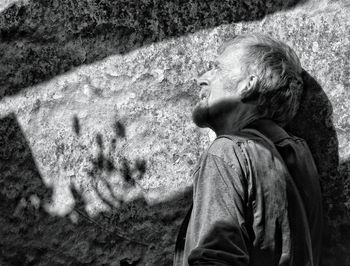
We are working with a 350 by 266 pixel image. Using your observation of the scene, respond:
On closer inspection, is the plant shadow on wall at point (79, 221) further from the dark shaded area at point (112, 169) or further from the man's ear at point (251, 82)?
the man's ear at point (251, 82)

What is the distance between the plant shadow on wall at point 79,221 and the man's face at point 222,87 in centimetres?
55

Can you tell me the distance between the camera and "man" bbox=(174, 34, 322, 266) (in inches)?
127

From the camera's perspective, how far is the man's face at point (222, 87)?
366 centimetres

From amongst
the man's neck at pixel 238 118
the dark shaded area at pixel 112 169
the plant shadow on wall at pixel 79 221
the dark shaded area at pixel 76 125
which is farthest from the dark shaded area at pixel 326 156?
the dark shaded area at pixel 76 125

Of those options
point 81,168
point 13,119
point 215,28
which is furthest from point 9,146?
point 215,28

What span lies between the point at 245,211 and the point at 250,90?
0.57 m

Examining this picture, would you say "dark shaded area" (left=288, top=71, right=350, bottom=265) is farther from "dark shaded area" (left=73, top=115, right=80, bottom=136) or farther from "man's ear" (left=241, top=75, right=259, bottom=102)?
"dark shaded area" (left=73, top=115, right=80, bottom=136)

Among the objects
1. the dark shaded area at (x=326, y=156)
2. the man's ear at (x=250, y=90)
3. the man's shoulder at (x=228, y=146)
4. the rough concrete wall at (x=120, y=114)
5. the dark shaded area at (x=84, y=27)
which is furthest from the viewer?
the dark shaded area at (x=84, y=27)

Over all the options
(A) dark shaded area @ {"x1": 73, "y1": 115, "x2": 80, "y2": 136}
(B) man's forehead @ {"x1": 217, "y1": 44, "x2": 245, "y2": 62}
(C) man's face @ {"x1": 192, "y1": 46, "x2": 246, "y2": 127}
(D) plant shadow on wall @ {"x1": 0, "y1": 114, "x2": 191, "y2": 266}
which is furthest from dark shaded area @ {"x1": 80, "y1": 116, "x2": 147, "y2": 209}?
(B) man's forehead @ {"x1": 217, "y1": 44, "x2": 245, "y2": 62}

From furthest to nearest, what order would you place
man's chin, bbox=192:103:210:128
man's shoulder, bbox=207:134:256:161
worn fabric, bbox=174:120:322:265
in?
man's chin, bbox=192:103:210:128
man's shoulder, bbox=207:134:256:161
worn fabric, bbox=174:120:322:265

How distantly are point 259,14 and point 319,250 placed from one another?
3.95 feet

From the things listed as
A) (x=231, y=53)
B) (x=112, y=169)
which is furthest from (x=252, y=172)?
(x=112, y=169)

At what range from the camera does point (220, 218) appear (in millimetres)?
3215

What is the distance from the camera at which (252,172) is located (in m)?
3.35
